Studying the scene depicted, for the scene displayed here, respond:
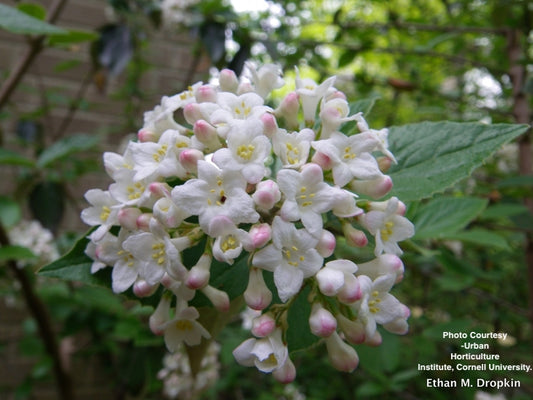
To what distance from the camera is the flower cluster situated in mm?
566

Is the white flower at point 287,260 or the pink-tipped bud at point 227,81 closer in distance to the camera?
the white flower at point 287,260

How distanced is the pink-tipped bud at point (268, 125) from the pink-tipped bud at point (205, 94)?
114 mm

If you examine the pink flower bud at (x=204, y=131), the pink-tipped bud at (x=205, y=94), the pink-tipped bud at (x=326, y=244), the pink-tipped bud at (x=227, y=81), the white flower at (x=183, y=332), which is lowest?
the white flower at (x=183, y=332)

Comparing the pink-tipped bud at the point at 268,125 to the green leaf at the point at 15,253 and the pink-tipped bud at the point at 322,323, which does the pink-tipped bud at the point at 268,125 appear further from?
the green leaf at the point at 15,253

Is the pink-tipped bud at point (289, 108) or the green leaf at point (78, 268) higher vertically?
the pink-tipped bud at point (289, 108)

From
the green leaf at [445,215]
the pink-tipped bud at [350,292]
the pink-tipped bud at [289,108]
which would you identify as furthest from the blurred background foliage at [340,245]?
the pink-tipped bud at [350,292]

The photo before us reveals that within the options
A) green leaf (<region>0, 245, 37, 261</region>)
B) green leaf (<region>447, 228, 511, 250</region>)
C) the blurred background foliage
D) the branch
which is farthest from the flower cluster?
the branch

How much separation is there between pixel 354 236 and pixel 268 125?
207 mm

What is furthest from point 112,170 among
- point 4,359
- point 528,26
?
point 4,359

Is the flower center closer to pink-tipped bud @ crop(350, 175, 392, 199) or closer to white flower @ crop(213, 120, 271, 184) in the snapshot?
white flower @ crop(213, 120, 271, 184)

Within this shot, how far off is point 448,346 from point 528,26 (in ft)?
4.23

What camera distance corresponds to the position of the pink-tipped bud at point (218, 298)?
2.07 feet

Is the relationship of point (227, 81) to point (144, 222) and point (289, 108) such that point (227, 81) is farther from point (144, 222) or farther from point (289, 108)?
point (144, 222)

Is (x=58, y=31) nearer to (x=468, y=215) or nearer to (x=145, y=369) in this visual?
(x=468, y=215)
